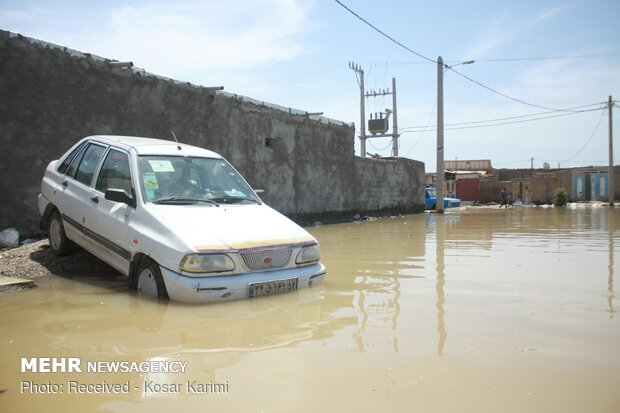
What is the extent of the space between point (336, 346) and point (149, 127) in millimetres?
8014

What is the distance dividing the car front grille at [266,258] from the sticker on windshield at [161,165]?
1622mm

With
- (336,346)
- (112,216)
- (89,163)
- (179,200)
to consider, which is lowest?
(336,346)

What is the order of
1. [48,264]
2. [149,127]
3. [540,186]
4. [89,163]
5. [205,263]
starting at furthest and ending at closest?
1. [540,186]
2. [149,127]
3. [48,264]
4. [89,163]
5. [205,263]

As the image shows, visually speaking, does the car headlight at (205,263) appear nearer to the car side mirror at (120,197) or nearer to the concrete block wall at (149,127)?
the car side mirror at (120,197)

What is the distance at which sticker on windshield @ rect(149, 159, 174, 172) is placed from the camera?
536 cm

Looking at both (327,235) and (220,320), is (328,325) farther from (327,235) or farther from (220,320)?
(327,235)

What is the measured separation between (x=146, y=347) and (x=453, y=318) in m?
2.46

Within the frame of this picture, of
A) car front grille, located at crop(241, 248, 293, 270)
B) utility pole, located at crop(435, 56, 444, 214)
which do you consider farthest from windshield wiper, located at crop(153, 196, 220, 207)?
utility pole, located at crop(435, 56, 444, 214)

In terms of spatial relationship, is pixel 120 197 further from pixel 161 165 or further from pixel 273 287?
pixel 273 287

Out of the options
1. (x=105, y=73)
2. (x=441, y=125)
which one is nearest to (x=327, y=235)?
(x=105, y=73)

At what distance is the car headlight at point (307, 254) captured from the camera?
16.2 ft

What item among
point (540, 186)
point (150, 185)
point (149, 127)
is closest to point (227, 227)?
point (150, 185)

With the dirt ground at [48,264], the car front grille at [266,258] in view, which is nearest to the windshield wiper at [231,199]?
the car front grille at [266,258]

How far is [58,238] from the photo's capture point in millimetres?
6219
